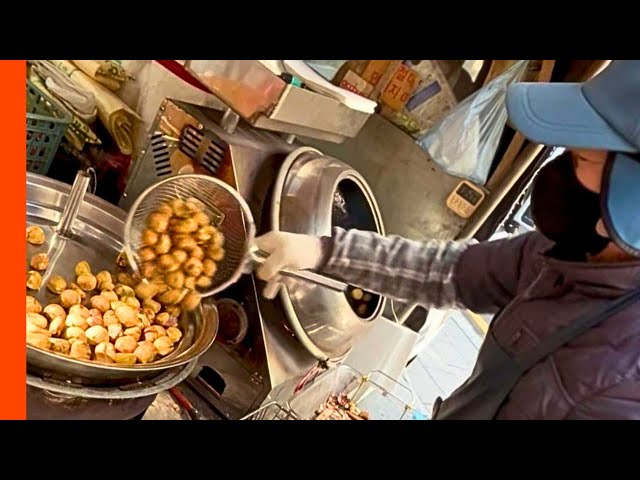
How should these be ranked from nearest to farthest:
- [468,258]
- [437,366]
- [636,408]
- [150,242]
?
[636,408] < [468,258] < [150,242] < [437,366]

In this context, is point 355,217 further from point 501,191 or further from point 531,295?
point 531,295

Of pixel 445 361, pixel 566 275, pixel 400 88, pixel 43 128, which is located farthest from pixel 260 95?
pixel 445 361

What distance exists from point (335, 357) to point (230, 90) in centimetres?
80

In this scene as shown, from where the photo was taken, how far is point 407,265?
1186mm

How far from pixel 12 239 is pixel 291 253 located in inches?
21.5

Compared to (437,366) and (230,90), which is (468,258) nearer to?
(230,90)

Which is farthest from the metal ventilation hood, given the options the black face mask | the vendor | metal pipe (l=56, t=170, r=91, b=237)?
A: the black face mask

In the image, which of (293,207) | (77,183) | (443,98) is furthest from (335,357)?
(443,98)

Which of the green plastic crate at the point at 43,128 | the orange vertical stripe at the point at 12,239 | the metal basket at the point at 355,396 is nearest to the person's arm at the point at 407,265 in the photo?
the orange vertical stripe at the point at 12,239

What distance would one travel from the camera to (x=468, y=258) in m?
1.13

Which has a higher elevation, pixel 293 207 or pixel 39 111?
pixel 293 207

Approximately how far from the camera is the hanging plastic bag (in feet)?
6.38

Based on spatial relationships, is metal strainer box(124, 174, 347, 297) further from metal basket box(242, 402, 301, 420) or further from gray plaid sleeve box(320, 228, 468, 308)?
metal basket box(242, 402, 301, 420)

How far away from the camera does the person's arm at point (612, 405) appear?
754 mm
